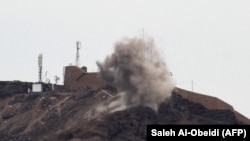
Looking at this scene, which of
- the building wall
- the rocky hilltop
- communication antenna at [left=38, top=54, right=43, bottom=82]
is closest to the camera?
the rocky hilltop

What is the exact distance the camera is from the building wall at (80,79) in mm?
122250

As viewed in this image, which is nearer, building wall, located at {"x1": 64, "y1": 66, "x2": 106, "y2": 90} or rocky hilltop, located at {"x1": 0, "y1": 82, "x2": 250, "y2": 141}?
rocky hilltop, located at {"x1": 0, "y1": 82, "x2": 250, "y2": 141}

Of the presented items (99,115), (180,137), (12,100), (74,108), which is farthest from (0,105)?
(180,137)

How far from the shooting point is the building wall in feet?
401

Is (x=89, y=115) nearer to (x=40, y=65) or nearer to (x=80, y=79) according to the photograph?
(x=80, y=79)

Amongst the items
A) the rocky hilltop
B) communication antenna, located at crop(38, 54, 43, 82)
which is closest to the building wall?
the rocky hilltop

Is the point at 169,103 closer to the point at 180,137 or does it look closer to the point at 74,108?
the point at 74,108

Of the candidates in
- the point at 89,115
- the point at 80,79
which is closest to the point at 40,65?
the point at 80,79

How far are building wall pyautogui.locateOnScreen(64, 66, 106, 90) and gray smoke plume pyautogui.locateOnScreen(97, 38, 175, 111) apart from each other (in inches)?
242

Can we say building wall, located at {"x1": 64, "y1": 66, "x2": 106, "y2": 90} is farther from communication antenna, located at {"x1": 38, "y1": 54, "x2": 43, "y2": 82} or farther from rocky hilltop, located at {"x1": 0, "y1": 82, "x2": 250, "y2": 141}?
communication antenna, located at {"x1": 38, "y1": 54, "x2": 43, "y2": 82}

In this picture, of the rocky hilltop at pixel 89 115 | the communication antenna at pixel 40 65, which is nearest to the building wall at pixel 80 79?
the rocky hilltop at pixel 89 115

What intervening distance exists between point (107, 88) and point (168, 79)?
1178 centimetres

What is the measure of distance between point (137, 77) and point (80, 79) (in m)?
16.0

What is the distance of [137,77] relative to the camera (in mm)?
111438
